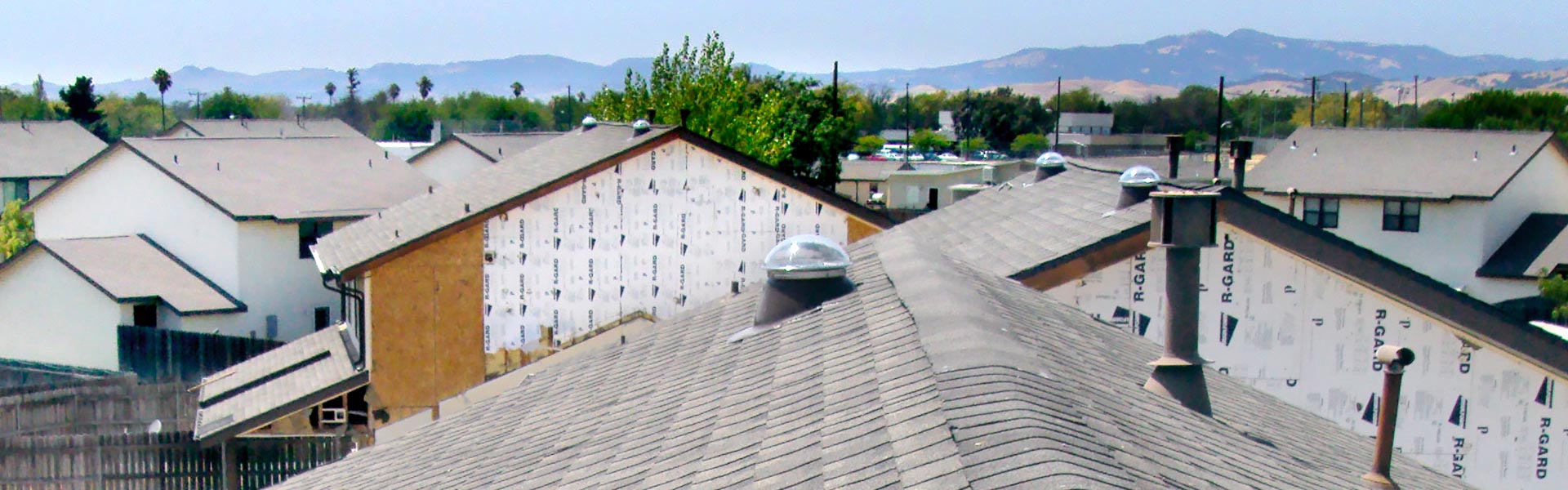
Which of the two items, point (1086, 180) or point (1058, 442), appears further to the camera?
point (1086, 180)

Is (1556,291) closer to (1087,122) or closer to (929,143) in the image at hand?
(929,143)

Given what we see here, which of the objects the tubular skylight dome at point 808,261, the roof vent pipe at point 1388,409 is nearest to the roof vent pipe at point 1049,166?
the tubular skylight dome at point 808,261

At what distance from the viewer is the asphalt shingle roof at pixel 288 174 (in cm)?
3856

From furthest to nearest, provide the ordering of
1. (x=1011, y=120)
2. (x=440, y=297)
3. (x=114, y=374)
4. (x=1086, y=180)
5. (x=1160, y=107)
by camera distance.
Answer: (x=1160, y=107)
(x=1011, y=120)
(x=114, y=374)
(x=440, y=297)
(x=1086, y=180)

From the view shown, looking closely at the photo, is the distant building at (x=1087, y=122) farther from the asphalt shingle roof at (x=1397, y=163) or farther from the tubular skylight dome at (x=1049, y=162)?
the tubular skylight dome at (x=1049, y=162)

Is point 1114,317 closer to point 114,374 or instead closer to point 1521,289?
point 114,374

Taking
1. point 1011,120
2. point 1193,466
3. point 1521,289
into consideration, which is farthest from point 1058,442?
point 1011,120

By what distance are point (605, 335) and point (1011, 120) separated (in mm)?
91758

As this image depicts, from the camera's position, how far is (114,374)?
30.0 m

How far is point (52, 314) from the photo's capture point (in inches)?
1359

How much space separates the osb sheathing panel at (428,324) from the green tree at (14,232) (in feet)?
96.5

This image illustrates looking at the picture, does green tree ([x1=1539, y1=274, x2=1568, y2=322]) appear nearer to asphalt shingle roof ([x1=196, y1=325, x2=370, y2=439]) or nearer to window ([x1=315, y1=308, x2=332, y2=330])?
asphalt shingle roof ([x1=196, y1=325, x2=370, y2=439])

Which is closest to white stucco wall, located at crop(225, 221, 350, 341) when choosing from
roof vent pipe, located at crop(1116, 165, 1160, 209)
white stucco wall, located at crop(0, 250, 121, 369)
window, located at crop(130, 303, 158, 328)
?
window, located at crop(130, 303, 158, 328)

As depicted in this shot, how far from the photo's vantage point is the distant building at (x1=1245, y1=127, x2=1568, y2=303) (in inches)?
1721
